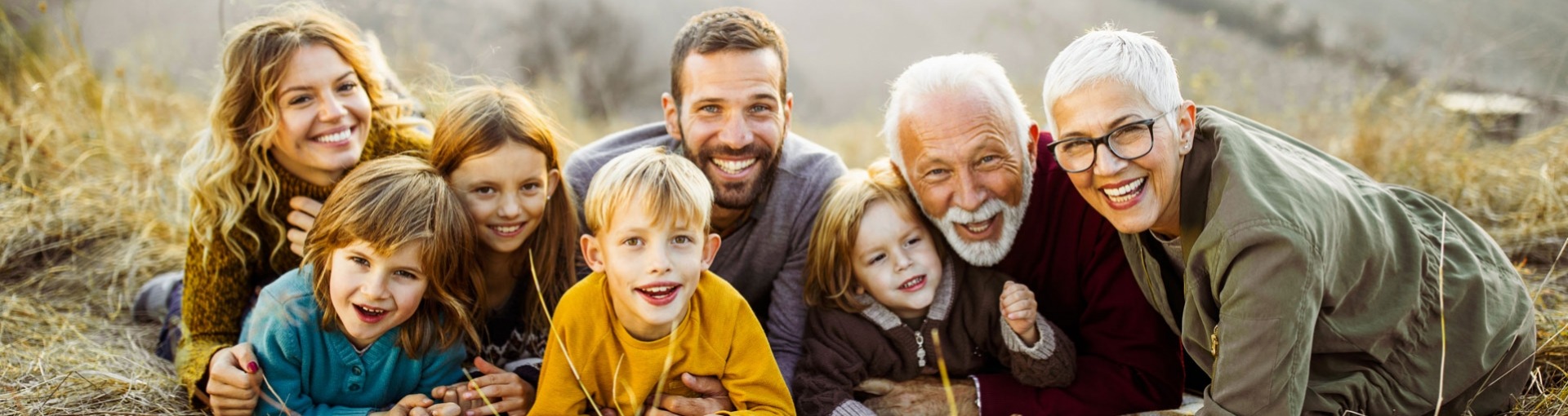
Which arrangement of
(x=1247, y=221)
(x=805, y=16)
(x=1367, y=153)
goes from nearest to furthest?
(x=1247, y=221), (x=1367, y=153), (x=805, y=16)

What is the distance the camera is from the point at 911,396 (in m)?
3.73

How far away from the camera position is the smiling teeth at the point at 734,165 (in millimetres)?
3828

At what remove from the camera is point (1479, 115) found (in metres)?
6.51

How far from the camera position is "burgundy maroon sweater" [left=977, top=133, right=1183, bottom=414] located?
3.52m

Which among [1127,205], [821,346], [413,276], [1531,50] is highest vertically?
[1531,50]

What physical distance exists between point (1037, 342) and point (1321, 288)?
1.09 meters

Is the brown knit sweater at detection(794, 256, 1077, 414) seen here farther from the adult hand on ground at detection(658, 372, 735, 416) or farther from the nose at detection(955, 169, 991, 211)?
the adult hand on ground at detection(658, 372, 735, 416)

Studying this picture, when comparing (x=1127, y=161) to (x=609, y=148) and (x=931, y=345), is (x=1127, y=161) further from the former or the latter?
(x=609, y=148)

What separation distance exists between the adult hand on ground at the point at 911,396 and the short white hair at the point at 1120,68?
1.25 meters

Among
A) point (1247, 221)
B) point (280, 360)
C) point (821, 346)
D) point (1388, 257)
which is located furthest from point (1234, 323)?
point (280, 360)

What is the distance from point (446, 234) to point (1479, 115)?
661 cm

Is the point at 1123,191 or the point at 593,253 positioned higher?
the point at 1123,191

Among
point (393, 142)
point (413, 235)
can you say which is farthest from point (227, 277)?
point (413, 235)

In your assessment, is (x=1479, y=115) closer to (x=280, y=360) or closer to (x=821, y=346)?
(x=821, y=346)
